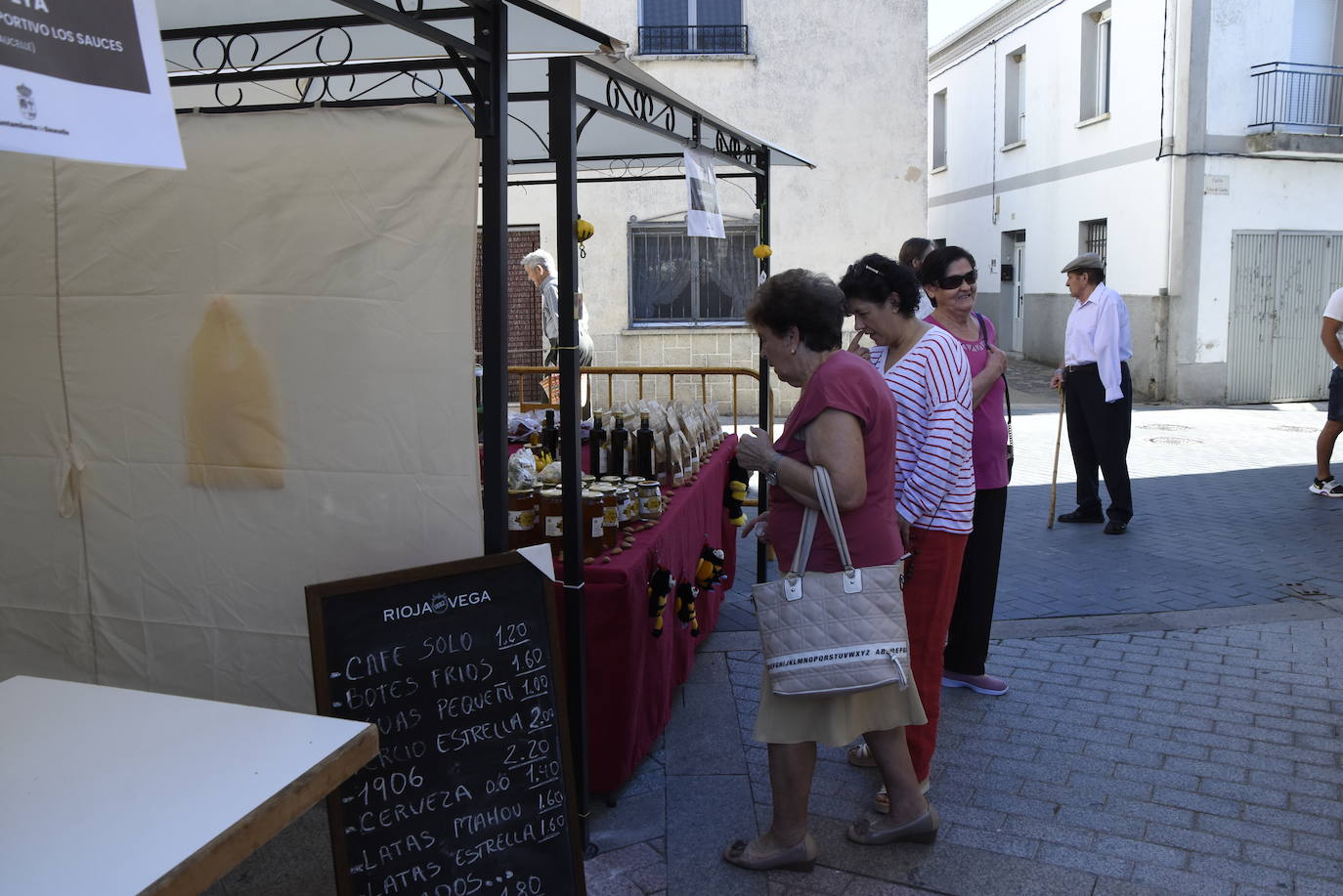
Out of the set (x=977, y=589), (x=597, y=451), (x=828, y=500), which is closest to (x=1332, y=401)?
(x=977, y=589)

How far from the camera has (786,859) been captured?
3.22 meters

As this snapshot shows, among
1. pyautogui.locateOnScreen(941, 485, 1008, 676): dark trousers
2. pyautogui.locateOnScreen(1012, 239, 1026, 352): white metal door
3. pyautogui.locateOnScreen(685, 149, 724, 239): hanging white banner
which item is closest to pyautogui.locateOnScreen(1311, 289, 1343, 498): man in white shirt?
pyautogui.locateOnScreen(941, 485, 1008, 676): dark trousers

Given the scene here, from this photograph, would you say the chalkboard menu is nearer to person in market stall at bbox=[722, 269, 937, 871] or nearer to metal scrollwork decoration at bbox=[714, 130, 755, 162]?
person in market stall at bbox=[722, 269, 937, 871]

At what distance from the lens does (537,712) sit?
2934 mm

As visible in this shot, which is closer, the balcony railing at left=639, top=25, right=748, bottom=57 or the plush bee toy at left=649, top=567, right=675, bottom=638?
the plush bee toy at left=649, top=567, right=675, bottom=638

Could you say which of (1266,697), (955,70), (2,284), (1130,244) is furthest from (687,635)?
(955,70)

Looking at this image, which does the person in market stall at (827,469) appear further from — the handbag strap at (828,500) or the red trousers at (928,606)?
the red trousers at (928,606)

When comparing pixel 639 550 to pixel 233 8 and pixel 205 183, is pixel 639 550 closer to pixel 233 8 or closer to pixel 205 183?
pixel 205 183

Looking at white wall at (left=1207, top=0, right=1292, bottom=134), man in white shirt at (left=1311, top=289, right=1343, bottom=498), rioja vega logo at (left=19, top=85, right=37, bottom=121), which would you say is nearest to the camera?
rioja vega logo at (left=19, top=85, right=37, bottom=121)

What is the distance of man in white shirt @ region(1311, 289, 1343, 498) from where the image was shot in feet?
26.1

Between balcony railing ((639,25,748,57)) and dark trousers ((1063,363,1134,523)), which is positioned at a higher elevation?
balcony railing ((639,25,748,57))

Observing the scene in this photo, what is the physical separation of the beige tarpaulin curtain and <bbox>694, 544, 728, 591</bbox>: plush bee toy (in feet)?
5.54

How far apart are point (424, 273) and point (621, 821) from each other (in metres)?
1.88

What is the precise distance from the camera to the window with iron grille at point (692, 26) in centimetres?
1348
